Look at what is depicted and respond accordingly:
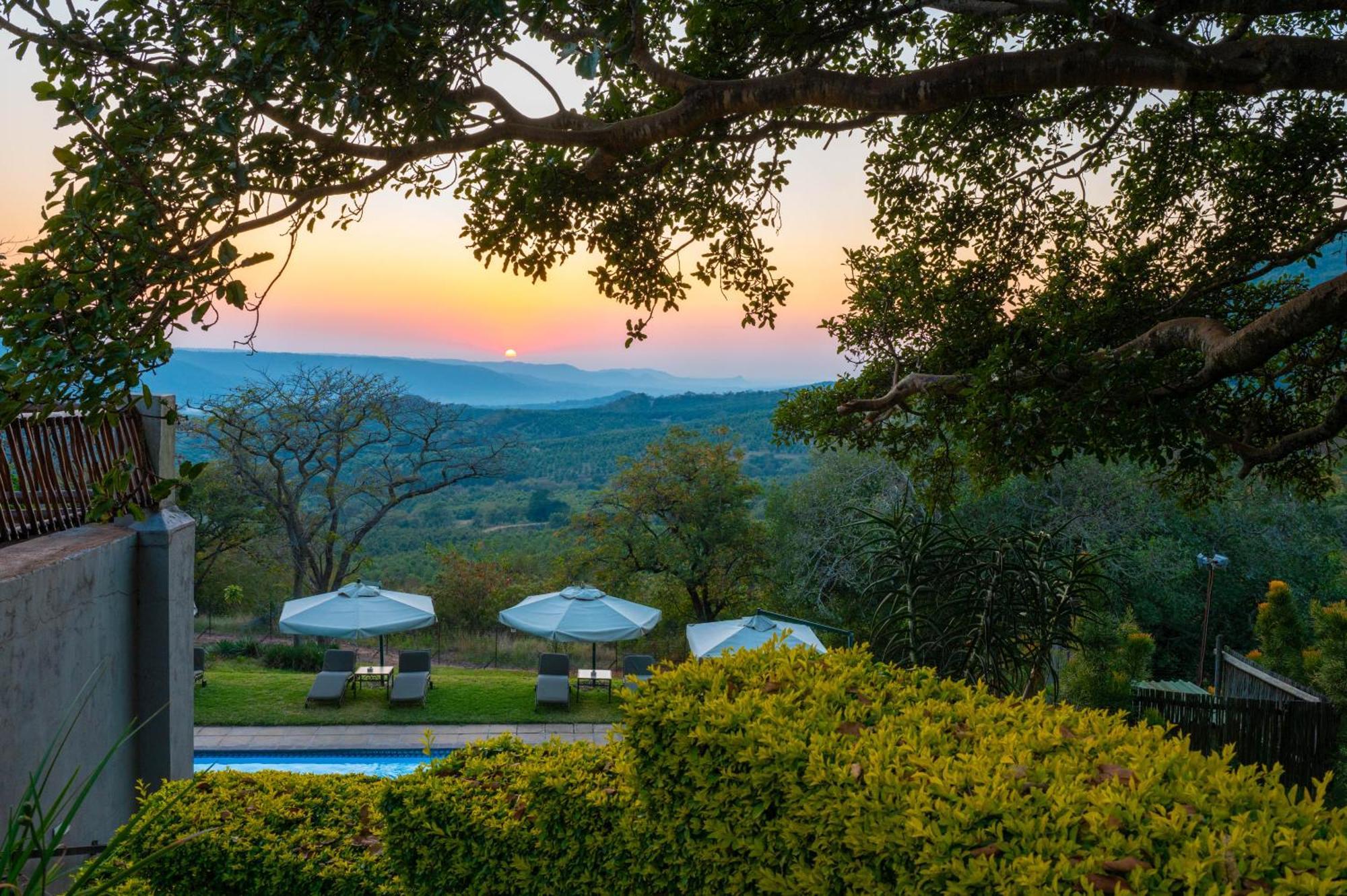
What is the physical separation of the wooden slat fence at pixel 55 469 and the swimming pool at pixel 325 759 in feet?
19.8

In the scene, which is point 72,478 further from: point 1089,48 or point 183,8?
point 1089,48

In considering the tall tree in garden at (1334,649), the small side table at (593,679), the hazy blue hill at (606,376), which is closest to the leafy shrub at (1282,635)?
the tall tree in garden at (1334,649)

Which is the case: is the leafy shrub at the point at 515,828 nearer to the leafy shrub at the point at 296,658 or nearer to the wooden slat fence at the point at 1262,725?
the wooden slat fence at the point at 1262,725

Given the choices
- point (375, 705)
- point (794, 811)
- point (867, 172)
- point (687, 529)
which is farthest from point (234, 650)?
point (794, 811)

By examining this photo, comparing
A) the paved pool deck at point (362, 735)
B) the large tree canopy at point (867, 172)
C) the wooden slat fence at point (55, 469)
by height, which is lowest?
the paved pool deck at point (362, 735)

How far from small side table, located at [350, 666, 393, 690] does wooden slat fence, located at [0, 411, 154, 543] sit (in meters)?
8.49

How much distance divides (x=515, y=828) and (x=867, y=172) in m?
6.09

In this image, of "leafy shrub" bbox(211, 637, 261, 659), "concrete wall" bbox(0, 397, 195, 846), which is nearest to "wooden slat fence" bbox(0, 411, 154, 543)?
"concrete wall" bbox(0, 397, 195, 846)

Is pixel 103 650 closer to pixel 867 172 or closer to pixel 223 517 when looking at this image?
pixel 867 172

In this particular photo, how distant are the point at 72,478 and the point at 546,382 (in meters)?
162

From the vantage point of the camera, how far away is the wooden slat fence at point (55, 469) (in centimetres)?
537

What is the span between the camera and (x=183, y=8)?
13.4ft

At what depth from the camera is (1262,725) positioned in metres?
8.16

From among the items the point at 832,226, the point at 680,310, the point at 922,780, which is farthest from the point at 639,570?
the point at 922,780
